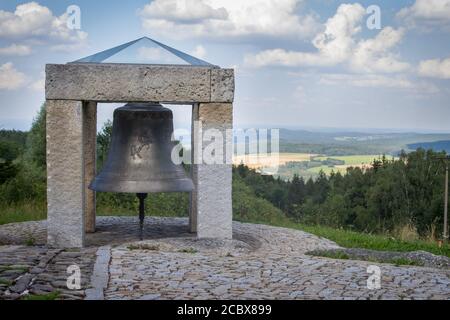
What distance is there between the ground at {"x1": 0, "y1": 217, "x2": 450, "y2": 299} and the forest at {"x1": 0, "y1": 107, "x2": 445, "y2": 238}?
6.50 meters

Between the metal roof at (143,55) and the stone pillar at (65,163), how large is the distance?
2.49 feet

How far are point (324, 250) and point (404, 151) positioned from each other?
63.8ft

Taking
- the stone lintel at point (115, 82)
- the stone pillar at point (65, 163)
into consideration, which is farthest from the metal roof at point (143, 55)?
the stone pillar at point (65, 163)

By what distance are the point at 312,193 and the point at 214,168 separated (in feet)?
69.7

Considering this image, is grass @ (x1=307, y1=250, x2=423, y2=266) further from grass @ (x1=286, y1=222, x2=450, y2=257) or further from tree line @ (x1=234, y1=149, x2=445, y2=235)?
tree line @ (x1=234, y1=149, x2=445, y2=235)

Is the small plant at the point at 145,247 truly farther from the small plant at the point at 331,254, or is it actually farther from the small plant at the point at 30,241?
the small plant at the point at 331,254

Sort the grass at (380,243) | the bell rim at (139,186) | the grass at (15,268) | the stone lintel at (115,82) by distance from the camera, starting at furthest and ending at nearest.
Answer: the grass at (380,243) → the stone lintel at (115,82) → the bell rim at (139,186) → the grass at (15,268)

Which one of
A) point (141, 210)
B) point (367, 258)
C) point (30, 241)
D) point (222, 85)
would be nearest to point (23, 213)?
point (30, 241)

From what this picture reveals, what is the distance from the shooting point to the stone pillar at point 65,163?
9.81m

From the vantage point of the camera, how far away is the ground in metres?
7.20

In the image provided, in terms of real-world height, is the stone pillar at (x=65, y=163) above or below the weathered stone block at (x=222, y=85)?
below

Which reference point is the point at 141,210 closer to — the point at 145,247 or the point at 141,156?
the point at 145,247
